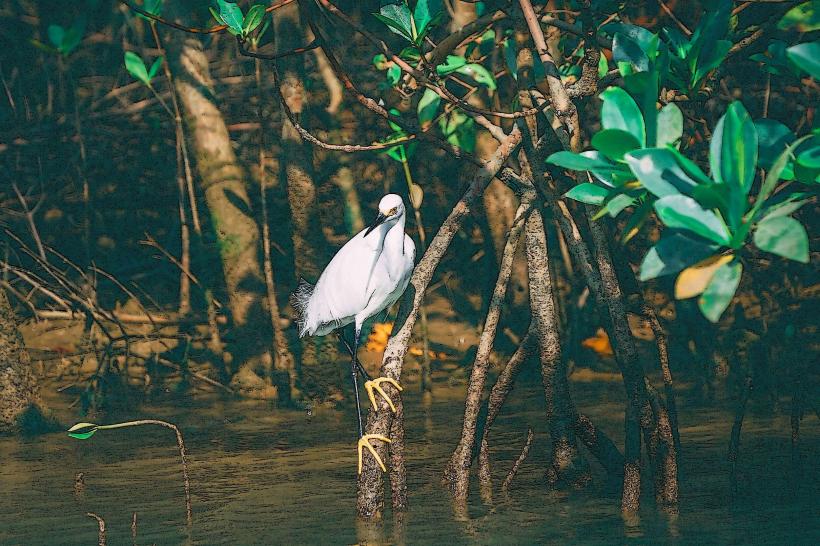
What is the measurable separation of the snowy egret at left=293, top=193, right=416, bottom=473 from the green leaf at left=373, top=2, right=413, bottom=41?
3.04ft

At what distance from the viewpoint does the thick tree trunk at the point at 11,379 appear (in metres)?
6.81

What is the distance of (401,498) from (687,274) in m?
2.17

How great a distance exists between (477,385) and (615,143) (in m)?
2.16

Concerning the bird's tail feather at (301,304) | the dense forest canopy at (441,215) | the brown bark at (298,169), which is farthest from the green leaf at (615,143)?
the brown bark at (298,169)

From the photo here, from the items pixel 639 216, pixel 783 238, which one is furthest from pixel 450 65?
pixel 783 238

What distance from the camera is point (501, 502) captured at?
5266 millimetres

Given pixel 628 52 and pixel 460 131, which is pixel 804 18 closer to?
pixel 628 52

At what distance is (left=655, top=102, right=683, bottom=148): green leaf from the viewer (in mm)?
3523

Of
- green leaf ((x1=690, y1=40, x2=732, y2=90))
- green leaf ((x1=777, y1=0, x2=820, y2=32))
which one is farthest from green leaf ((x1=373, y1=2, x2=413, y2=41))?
green leaf ((x1=777, y1=0, x2=820, y2=32))

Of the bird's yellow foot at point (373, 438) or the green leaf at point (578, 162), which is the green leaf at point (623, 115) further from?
the bird's yellow foot at point (373, 438)

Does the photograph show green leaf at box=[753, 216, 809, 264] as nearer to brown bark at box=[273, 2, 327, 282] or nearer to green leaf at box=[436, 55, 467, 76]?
green leaf at box=[436, 55, 467, 76]

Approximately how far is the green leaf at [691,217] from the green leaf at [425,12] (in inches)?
65.0

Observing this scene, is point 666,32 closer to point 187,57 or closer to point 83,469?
point 83,469

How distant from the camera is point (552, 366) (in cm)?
536
